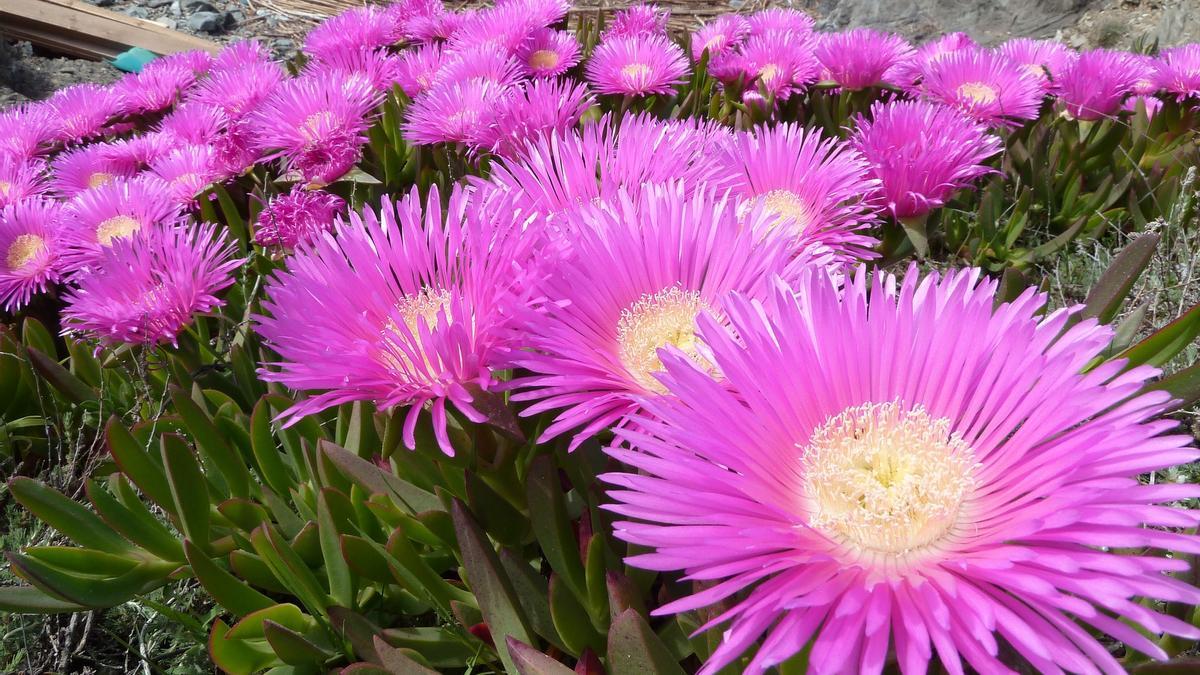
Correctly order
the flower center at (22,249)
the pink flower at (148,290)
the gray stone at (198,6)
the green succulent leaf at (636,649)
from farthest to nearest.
Result: 1. the gray stone at (198,6)
2. the flower center at (22,249)
3. the pink flower at (148,290)
4. the green succulent leaf at (636,649)

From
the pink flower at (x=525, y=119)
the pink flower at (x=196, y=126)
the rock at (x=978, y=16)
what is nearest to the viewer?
the pink flower at (x=525, y=119)

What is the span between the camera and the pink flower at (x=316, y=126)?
154 centimetres

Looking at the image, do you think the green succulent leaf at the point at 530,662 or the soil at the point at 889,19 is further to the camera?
the soil at the point at 889,19

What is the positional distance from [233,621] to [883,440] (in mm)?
970

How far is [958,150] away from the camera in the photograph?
122 centimetres

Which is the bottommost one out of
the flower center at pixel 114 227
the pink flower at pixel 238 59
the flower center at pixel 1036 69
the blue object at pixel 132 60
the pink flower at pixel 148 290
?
the blue object at pixel 132 60

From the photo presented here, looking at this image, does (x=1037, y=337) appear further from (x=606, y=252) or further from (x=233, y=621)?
(x=233, y=621)

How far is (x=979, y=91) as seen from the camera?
1893 mm

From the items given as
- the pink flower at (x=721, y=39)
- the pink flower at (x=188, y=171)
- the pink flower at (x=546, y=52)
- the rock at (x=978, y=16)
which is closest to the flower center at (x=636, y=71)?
the pink flower at (x=546, y=52)

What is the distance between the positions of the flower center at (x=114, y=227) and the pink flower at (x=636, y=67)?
3.72 ft

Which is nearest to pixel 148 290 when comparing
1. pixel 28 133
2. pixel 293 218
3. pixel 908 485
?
pixel 293 218

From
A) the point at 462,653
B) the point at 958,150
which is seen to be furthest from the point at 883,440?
the point at 958,150

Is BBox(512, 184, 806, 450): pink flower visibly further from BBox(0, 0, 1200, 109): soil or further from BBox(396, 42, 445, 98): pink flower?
BBox(0, 0, 1200, 109): soil

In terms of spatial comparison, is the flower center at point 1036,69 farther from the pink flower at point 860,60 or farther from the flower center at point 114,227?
the flower center at point 114,227
